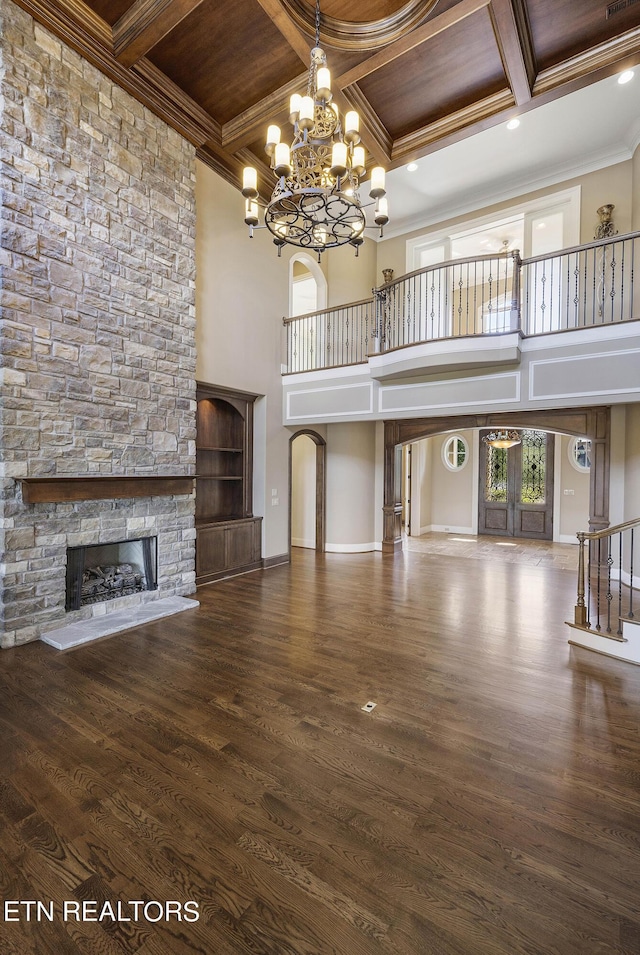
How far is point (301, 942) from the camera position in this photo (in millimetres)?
1461

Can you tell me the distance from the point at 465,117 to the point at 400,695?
6545mm

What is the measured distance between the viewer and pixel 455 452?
1114 cm

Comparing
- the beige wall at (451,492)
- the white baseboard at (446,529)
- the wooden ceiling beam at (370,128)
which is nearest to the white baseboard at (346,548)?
the white baseboard at (446,529)

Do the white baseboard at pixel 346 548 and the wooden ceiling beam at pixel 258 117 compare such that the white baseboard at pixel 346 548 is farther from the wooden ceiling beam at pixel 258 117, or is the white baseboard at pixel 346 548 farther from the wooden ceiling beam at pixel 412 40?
the wooden ceiling beam at pixel 412 40

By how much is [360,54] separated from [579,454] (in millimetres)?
8083

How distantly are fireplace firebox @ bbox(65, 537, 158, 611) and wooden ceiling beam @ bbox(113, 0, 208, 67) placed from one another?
495 centimetres

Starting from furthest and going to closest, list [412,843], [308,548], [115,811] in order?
[308,548] < [115,811] < [412,843]

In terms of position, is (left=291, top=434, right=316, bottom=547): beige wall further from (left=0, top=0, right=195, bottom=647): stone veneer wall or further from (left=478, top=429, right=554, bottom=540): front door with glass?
(left=478, top=429, right=554, bottom=540): front door with glass

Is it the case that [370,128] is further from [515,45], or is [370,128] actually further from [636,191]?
[636,191]

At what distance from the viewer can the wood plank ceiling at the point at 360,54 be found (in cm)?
409

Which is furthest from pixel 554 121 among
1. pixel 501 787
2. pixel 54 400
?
pixel 501 787

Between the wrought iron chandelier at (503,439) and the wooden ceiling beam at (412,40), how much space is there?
6.70 metres

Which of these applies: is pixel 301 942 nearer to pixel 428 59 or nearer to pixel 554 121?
pixel 428 59

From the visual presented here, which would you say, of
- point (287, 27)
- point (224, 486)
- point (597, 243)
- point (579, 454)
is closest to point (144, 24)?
point (287, 27)
